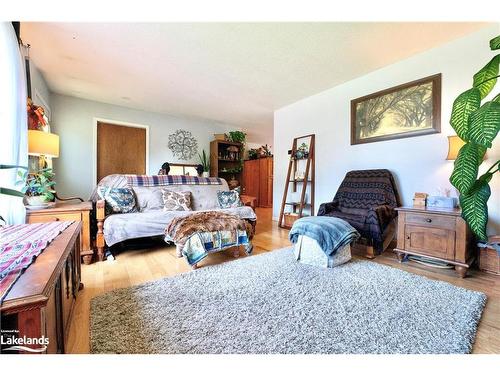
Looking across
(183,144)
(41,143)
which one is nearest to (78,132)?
(183,144)

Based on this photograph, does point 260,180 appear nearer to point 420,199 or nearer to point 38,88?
point 420,199

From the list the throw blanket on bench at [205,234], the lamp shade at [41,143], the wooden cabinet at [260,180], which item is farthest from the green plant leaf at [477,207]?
the wooden cabinet at [260,180]

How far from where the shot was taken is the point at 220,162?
5.51 meters

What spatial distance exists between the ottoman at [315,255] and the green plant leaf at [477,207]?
3.13 feet

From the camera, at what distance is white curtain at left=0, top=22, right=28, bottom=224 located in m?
1.47

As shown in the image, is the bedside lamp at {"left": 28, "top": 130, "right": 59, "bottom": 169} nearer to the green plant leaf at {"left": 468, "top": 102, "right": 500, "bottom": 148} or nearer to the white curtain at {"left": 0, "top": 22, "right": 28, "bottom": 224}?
the white curtain at {"left": 0, "top": 22, "right": 28, "bottom": 224}

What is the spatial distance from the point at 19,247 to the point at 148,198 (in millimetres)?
2073

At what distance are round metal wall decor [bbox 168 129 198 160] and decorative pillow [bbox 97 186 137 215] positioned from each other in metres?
2.30

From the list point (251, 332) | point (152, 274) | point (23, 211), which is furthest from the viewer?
point (152, 274)

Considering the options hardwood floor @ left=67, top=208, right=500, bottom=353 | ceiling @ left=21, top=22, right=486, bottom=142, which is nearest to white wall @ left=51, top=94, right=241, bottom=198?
ceiling @ left=21, top=22, right=486, bottom=142

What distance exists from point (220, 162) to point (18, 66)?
402cm
